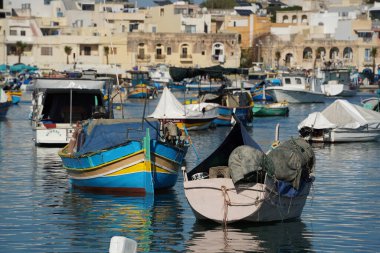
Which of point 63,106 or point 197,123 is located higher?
point 63,106

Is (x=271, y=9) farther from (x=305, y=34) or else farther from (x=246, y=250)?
(x=246, y=250)

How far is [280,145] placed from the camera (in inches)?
897

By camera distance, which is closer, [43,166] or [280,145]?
[280,145]

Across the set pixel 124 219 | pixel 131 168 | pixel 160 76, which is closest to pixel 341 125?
pixel 131 168

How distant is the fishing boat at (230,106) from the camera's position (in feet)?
174

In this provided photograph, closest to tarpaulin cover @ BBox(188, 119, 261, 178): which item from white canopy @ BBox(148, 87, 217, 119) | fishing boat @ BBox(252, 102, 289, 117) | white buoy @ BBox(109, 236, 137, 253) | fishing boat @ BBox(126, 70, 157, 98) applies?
white buoy @ BBox(109, 236, 137, 253)

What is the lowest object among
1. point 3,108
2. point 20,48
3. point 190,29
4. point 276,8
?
point 3,108

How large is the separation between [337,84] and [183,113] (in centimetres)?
4620

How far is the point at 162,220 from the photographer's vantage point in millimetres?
23406

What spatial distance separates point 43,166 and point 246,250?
15179 millimetres

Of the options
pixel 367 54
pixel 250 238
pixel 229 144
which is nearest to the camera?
pixel 250 238

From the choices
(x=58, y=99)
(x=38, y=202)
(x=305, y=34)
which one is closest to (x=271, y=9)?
(x=305, y=34)

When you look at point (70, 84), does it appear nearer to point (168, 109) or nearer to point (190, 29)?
point (168, 109)

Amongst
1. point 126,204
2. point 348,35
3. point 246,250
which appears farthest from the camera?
point 348,35
